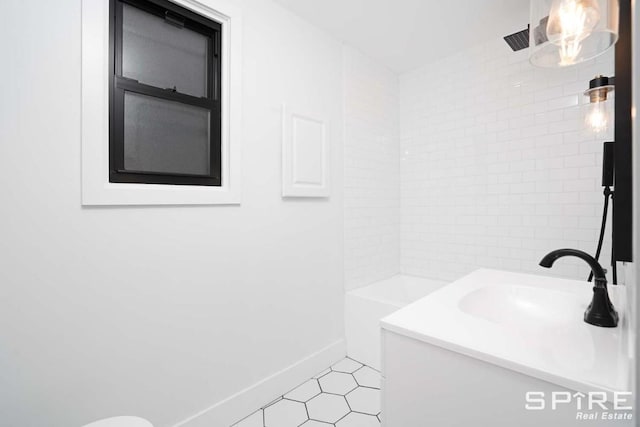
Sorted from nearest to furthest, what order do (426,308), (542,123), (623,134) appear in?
(623,134) < (426,308) < (542,123)

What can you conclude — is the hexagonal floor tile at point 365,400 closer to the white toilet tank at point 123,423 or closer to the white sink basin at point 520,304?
the white sink basin at point 520,304

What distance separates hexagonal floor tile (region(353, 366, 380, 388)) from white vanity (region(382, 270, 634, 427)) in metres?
1.20

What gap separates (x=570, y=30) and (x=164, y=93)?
1763mm

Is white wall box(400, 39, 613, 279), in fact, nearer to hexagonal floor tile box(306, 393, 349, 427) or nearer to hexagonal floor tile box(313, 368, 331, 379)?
hexagonal floor tile box(313, 368, 331, 379)

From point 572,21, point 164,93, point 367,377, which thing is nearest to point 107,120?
point 164,93

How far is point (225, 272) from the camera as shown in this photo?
1731 millimetres

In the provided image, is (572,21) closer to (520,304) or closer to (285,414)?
(520,304)

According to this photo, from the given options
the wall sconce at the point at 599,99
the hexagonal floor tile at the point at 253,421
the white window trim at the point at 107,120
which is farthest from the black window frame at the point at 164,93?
the wall sconce at the point at 599,99

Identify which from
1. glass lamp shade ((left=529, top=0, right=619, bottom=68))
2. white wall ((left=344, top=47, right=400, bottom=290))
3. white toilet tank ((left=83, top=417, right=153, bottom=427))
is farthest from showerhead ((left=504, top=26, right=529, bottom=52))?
white toilet tank ((left=83, top=417, right=153, bottom=427))

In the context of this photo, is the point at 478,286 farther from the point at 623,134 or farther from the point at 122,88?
the point at 122,88

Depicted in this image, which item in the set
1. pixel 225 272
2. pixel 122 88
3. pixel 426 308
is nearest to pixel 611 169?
pixel 426 308

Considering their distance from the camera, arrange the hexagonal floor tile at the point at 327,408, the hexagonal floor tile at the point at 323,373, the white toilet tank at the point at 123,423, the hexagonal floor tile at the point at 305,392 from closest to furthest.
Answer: the white toilet tank at the point at 123,423
the hexagonal floor tile at the point at 327,408
the hexagonal floor tile at the point at 305,392
the hexagonal floor tile at the point at 323,373

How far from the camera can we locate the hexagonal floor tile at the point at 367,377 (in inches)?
81.7

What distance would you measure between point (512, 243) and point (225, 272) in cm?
229
